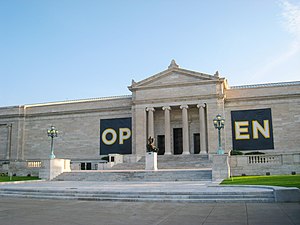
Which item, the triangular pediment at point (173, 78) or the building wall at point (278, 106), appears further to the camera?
the triangular pediment at point (173, 78)

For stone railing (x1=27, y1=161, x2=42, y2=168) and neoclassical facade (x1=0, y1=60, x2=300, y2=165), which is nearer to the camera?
stone railing (x1=27, y1=161, x2=42, y2=168)

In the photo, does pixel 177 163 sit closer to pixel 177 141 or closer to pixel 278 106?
pixel 177 141

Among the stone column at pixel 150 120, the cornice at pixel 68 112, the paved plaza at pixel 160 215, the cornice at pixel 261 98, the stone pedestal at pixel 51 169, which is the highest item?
the cornice at pixel 261 98

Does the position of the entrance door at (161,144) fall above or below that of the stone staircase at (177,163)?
above

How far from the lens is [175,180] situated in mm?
26766

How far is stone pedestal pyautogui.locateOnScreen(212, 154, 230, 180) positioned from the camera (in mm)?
26469

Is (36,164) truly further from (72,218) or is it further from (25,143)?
(72,218)

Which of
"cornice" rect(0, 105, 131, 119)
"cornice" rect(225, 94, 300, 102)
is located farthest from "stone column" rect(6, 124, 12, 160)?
"cornice" rect(225, 94, 300, 102)

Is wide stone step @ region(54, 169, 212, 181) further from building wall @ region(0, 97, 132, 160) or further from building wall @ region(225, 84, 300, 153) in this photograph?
building wall @ region(0, 97, 132, 160)

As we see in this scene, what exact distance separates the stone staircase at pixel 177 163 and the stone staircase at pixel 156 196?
19.5m

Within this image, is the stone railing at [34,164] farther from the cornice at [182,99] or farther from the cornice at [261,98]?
the cornice at [261,98]

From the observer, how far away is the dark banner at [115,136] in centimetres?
4675

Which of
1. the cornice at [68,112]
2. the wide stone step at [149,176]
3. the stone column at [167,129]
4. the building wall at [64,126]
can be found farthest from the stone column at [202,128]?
the wide stone step at [149,176]

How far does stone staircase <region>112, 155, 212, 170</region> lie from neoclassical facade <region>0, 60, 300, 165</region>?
170 cm
